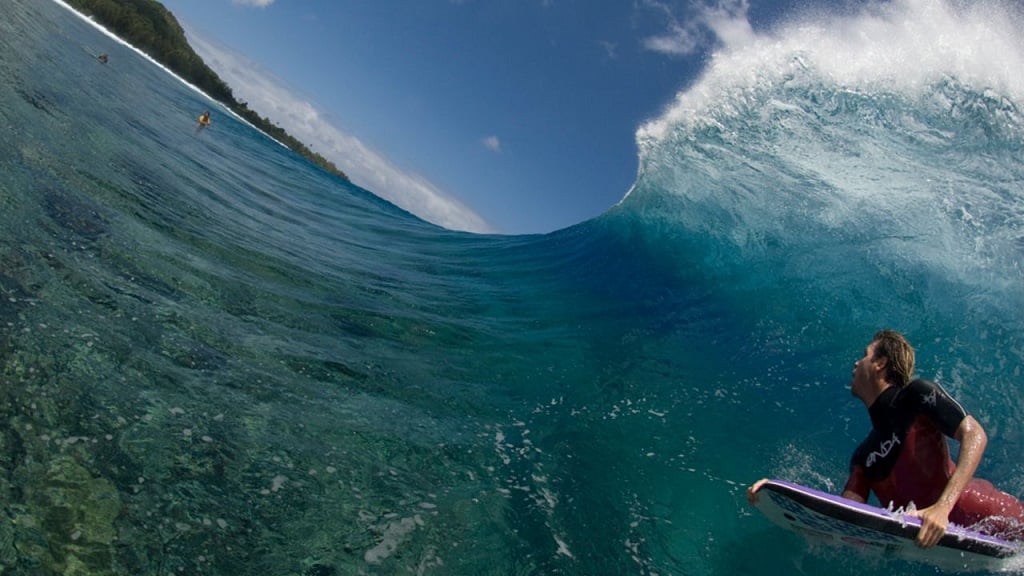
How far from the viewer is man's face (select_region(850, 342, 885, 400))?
4879 millimetres

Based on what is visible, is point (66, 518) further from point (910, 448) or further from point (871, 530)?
point (910, 448)

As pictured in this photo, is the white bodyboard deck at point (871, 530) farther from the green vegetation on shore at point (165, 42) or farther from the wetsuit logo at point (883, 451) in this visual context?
the green vegetation on shore at point (165, 42)

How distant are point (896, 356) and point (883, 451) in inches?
30.2

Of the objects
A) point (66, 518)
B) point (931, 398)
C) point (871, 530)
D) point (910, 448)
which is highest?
point (931, 398)

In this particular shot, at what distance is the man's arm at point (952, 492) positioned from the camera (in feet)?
12.8

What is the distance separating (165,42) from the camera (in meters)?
78.6

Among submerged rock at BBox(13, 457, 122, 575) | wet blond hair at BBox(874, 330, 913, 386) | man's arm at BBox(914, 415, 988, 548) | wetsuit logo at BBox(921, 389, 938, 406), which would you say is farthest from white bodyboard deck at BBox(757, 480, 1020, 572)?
submerged rock at BBox(13, 457, 122, 575)

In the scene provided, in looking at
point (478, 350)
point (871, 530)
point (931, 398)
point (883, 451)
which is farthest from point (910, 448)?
point (478, 350)

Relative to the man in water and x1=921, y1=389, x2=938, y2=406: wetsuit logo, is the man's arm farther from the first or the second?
x1=921, y1=389, x2=938, y2=406: wetsuit logo

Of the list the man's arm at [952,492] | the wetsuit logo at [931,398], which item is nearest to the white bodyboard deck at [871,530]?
the man's arm at [952,492]

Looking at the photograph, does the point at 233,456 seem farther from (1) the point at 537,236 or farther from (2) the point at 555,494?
(1) the point at 537,236

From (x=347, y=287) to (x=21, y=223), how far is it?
153 inches

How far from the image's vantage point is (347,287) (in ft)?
27.2

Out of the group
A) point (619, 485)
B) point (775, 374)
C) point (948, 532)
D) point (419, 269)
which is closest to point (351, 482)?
point (619, 485)
